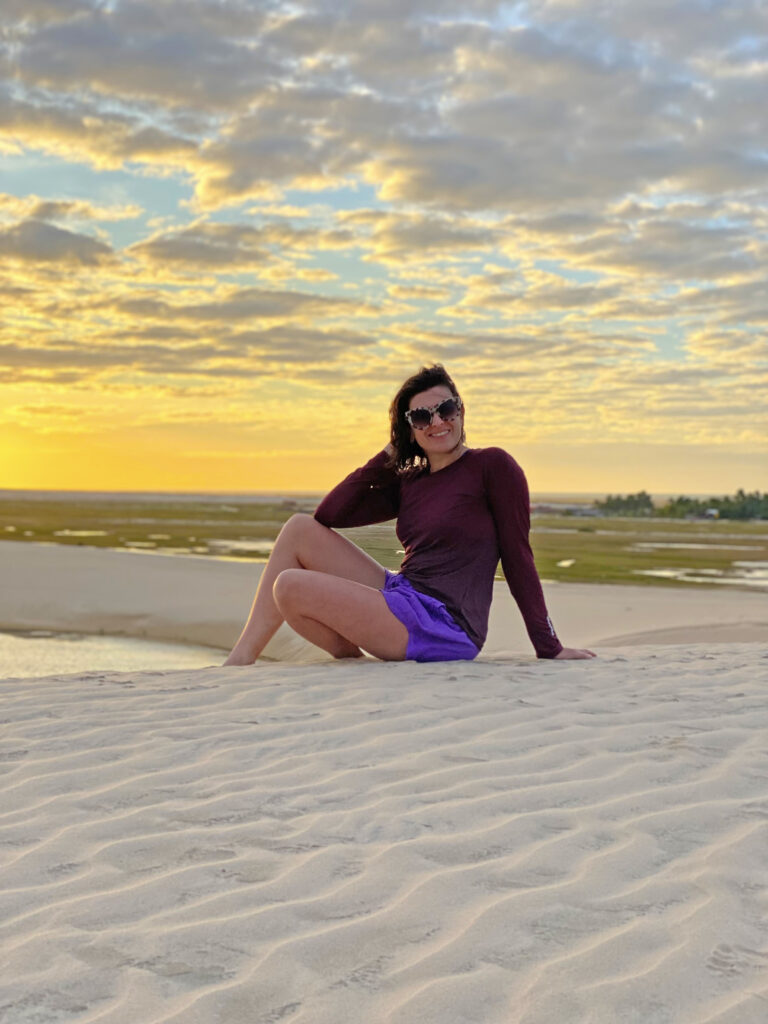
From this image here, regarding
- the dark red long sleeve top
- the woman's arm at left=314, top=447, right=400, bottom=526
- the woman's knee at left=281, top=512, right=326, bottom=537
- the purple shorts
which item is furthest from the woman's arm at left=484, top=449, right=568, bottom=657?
the woman's knee at left=281, top=512, right=326, bottom=537

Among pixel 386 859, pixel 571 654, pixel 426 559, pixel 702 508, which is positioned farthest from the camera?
pixel 702 508

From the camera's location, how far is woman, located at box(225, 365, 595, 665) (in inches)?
203

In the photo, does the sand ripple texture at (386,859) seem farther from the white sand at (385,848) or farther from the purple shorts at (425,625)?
the purple shorts at (425,625)

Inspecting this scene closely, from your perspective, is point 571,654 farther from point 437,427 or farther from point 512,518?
point 437,427

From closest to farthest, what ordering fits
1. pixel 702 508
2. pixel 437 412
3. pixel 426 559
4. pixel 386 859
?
pixel 386 859, pixel 437 412, pixel 426 559, pixel 702 508

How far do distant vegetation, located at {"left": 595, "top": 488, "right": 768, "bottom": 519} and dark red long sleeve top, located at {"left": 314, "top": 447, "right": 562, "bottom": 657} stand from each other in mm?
36609

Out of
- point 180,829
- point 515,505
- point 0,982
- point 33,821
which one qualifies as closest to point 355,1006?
point 0,982

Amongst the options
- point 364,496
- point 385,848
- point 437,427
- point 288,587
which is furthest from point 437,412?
point 385,848

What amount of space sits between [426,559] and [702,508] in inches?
1618

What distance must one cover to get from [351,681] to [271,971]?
287 cm

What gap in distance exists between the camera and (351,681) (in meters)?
4.98

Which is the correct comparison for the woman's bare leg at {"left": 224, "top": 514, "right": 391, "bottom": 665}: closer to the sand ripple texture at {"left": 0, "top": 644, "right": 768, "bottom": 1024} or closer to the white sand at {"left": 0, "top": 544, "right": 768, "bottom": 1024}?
the white sand at {"left": 0, "top": 544, "right": 768, "bottom": 1024}

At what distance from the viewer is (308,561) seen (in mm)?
5559

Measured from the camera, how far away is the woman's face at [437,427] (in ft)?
17.0
